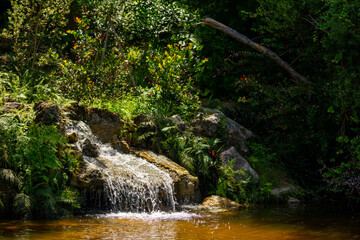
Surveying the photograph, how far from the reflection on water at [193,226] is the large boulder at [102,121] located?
2.60 m

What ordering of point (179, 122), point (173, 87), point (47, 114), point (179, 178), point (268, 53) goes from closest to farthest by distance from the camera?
point (47, 114), point (179, 178), point (179, 122), point (173, 87), point (268, 53)

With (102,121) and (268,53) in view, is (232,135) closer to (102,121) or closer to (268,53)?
(268,53)

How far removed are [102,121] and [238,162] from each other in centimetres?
380

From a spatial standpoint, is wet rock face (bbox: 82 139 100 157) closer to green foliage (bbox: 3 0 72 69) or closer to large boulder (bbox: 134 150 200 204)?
large boulder (bbox: 134 150 200 204)

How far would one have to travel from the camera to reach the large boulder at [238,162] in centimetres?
1136

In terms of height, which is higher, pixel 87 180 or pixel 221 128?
pixel 221 128

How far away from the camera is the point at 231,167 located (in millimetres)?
11219

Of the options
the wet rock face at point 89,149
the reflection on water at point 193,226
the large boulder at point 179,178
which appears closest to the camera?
the reflection on water at point 193,226

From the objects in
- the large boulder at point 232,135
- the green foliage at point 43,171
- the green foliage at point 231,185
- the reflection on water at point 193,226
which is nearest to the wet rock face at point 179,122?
the large boulder at point 232,135

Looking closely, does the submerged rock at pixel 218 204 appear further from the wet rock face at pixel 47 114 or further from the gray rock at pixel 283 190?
the wet rock face at pixel 47 114

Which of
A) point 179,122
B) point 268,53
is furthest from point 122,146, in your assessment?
point 268,53

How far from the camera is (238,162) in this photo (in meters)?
11.5

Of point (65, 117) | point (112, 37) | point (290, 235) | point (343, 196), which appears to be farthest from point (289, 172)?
point (112, 37)

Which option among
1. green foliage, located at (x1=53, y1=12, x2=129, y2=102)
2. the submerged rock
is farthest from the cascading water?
green foliage, located at (x1=53, y1=12, x2=129, y2=102)
